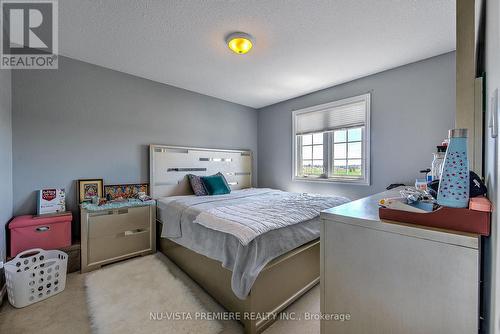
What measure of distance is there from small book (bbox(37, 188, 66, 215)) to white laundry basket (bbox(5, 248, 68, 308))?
18.2 inches

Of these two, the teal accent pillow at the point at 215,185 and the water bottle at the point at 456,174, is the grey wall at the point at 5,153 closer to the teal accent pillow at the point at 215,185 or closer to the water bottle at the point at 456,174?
the teal accent pillow at the point at 215,185

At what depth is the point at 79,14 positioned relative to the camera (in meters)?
1.78

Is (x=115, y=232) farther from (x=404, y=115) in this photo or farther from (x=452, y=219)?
(x=404, y=115)

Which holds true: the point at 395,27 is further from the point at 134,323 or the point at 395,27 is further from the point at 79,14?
the point at 134,323

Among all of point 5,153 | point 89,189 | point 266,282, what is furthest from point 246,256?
point 5,153

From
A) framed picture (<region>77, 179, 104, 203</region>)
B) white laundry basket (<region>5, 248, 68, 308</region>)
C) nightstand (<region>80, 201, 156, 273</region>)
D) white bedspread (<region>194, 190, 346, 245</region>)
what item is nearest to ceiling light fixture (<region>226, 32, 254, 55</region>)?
white bedspread (<region>194, 190, 346, 245</region>)

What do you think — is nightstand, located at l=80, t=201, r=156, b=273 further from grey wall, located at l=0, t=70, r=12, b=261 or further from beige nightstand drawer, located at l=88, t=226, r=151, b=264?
grey wall, located at l=0, t=70, r=12, b=261

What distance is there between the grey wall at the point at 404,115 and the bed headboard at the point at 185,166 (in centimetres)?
157

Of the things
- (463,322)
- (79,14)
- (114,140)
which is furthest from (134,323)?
(79,14)

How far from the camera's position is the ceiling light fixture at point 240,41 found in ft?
6.72

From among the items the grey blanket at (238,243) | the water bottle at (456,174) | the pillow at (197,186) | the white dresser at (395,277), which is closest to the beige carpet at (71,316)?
the grey blanket at (238,243)

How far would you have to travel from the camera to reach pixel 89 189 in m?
2.60

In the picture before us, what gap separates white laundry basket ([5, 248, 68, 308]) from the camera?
1686 millimetres

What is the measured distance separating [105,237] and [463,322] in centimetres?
293
